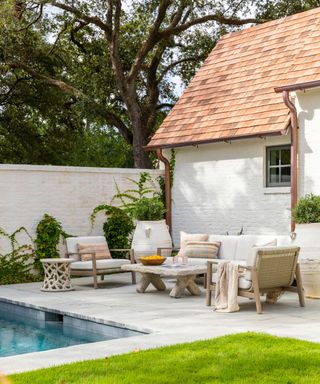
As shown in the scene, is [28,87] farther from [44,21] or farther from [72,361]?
[72,361]

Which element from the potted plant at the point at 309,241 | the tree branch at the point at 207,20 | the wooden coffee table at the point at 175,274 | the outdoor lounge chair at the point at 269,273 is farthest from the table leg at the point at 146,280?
the tree branch at the point at 207,20

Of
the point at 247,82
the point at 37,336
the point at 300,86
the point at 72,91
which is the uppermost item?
the point at 72,91

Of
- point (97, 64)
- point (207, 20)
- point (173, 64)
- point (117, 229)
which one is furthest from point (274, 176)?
point (97, 64)

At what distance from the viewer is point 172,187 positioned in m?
15.2

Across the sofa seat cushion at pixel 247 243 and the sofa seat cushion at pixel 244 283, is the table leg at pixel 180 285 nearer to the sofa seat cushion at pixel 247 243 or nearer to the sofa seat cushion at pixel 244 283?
the sofa seat cushion at pixel 247 243

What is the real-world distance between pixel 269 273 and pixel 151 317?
1.74 meters

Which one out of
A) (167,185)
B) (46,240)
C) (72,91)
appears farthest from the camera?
(72,91)

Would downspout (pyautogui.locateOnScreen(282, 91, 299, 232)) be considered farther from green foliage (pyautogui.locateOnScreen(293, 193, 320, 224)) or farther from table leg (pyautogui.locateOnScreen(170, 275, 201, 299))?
table leg (pyautogui.locateOnScreen(170, 275, 201, 299))

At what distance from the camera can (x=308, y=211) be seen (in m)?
10.5

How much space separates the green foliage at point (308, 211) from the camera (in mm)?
10391

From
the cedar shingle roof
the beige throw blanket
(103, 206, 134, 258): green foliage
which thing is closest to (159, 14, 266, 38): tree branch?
the cedar shingle roof

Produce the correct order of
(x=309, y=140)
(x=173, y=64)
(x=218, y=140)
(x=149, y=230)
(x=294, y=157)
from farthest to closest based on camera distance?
(x=173, y=64), (x=218, y=140), (x=149, y=230), (x=294, y=157), (x=309, y=140)

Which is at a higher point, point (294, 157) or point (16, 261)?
point (294, 157)

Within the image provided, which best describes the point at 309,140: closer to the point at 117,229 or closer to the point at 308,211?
the point at 308,211
